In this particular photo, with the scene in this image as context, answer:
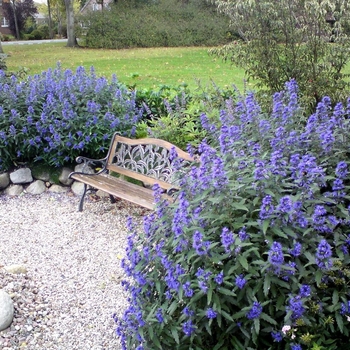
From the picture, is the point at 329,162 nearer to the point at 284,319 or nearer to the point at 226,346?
the point at 284,319

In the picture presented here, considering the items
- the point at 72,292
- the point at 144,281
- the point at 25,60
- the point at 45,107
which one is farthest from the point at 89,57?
the point at 144,281

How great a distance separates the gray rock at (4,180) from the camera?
6238 mm

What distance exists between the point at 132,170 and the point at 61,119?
1.23 metres

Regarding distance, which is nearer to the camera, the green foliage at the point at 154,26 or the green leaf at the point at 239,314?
the green leaf at the point at 239,314

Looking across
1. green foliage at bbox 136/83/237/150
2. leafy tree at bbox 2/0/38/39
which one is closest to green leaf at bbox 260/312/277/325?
green foliage at bbox 136/83/237/150

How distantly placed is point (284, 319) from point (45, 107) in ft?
15.1

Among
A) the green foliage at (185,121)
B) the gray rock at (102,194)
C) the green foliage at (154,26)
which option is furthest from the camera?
the green foliage at (154,26)

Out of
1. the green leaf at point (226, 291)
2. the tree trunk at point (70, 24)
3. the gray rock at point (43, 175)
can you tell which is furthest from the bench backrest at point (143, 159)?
the tree trunk at point (70, 24)

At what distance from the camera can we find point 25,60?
1923 cm

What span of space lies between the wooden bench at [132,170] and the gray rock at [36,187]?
0.63 m

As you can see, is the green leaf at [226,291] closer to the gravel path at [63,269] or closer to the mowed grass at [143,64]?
the gravel path at [63,269]

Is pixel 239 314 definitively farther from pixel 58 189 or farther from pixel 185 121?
pixel 58 189

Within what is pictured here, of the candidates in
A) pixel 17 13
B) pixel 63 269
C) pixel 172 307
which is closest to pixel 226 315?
pixel 172 307

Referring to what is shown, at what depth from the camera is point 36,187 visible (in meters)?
6.24
